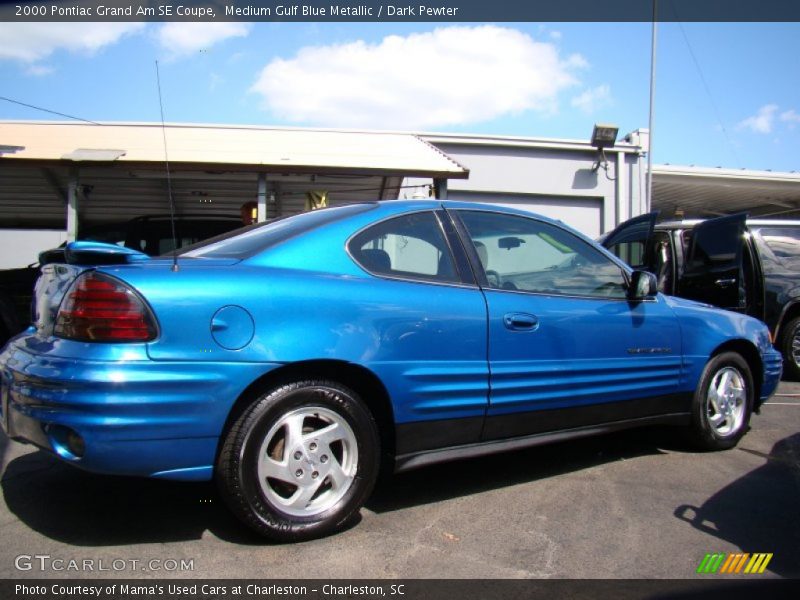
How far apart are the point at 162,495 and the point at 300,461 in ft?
3.40

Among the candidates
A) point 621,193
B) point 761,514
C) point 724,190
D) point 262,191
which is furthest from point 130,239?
point 724,190

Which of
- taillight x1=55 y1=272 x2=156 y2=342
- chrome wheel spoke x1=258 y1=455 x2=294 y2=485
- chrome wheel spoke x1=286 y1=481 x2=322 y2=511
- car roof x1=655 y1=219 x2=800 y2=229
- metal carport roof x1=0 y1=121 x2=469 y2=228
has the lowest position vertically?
chrome wheel spoke x1=286 y1=481 x2=322 y2=511

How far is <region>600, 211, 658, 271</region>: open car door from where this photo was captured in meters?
5.46

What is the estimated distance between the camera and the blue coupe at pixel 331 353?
2457 millimetres

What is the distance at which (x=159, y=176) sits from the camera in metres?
8.77

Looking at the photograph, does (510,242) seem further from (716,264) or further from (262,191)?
(262,191)

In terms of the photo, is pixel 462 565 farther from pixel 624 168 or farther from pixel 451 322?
pixel 624 168

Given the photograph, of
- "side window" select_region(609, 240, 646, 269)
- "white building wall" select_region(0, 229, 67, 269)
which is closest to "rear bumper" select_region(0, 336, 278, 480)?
"side window" select_region(609, 240, 646, 269)

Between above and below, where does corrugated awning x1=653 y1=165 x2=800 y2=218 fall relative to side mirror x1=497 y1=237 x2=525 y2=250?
above

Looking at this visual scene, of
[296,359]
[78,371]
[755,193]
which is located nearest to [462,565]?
[296,359]

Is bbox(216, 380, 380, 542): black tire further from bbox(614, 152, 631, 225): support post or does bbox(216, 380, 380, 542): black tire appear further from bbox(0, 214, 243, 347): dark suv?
bbox(614, 152, 631, 225): support post

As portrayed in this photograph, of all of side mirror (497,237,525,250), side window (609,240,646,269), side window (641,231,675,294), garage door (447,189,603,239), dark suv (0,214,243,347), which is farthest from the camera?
garage door (447,189,603,239)

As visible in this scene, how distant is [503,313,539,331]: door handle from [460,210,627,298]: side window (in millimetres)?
194

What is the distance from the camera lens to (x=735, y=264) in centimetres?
623
